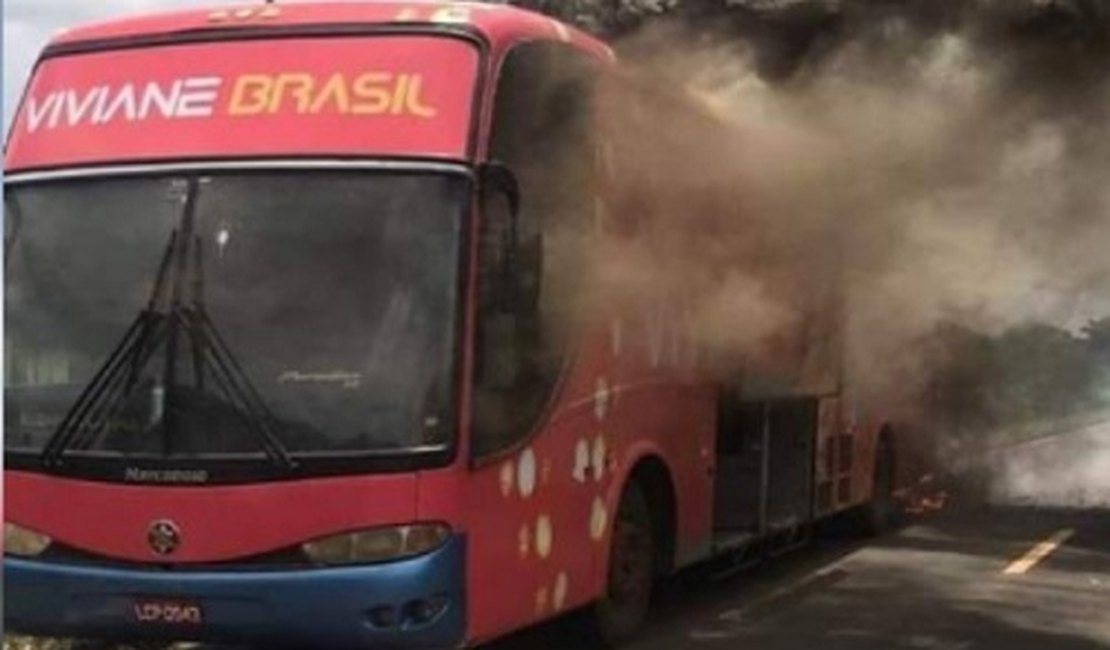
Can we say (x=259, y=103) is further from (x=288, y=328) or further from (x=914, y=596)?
(x=914, y=596)

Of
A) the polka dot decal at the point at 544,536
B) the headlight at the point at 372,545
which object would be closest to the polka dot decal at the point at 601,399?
the polka dot decal at the point at 544,536

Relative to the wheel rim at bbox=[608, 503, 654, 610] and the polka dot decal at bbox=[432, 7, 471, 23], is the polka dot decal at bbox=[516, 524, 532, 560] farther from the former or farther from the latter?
the polka dot decal at bbox=[432, 7, 471, 23]

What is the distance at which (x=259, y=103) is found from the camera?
23.2 ft

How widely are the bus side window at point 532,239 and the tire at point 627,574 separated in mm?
1373

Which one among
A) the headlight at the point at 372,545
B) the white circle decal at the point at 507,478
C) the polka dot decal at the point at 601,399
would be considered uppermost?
the polka dot decal at the point at 601,399

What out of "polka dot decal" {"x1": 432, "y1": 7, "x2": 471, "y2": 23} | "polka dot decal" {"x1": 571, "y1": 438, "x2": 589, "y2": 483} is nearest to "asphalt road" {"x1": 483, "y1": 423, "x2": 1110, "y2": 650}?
"polka dot decal" {"x1": 571, "y1": 438, "x2": 589, "y2": 483}

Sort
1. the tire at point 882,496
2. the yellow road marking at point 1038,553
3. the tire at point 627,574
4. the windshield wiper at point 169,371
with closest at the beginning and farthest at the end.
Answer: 1. the windshield wiper at point 169,371
2. the tire at point 627,574
3. the yellow road marking at point 1038,553
4. the tire at point 882,496

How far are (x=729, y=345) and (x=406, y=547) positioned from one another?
3728 millimetres

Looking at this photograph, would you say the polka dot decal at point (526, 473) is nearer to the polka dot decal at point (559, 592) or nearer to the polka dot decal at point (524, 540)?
the polka dot decal at point (524, 540)

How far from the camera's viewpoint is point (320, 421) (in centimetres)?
663

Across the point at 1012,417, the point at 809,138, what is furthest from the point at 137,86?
the point at 1012,417

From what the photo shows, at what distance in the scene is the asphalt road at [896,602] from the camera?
912cm

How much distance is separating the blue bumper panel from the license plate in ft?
0.04

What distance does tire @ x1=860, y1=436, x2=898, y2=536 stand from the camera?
14203mm
